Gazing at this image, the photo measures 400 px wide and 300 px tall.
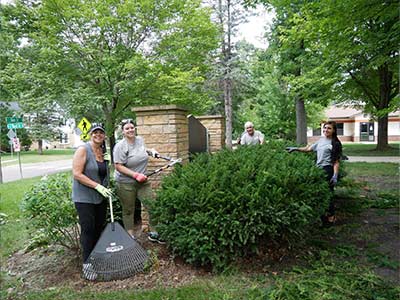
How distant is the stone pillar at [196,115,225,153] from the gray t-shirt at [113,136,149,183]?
3284 mm

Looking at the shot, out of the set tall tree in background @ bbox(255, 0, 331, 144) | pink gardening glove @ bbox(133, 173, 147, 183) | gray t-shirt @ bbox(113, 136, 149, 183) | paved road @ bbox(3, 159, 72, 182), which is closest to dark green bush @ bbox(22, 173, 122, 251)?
gray t-shirt @ bbox(113, 136, 149, 183)

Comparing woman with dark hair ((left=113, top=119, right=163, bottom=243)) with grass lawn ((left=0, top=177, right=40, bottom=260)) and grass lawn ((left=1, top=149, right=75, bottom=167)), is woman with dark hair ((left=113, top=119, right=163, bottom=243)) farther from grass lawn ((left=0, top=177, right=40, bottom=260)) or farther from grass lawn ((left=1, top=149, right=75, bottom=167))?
grass lawn ((left=1, top=149, right=75, bottom=167))

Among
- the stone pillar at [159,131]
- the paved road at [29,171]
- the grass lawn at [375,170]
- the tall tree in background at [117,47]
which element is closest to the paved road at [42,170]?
the paved road at [29,171]

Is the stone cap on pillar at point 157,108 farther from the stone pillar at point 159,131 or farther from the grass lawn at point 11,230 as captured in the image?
the grass lawn at point 11,230

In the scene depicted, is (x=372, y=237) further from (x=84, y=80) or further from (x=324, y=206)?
(x=84, y=80)

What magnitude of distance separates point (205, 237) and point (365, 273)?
4.71 feet

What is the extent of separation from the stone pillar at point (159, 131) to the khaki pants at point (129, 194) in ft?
0.88

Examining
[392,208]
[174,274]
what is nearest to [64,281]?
[174,274]

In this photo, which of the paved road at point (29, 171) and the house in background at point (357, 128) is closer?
the paved road at point (29, 171)

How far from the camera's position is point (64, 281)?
2.88 meters

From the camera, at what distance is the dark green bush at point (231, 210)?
2.71 m

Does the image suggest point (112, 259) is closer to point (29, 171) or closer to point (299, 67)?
point (299, 67)

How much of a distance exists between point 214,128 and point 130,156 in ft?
11.5

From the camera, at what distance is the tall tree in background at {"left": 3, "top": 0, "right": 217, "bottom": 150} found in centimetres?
1054
